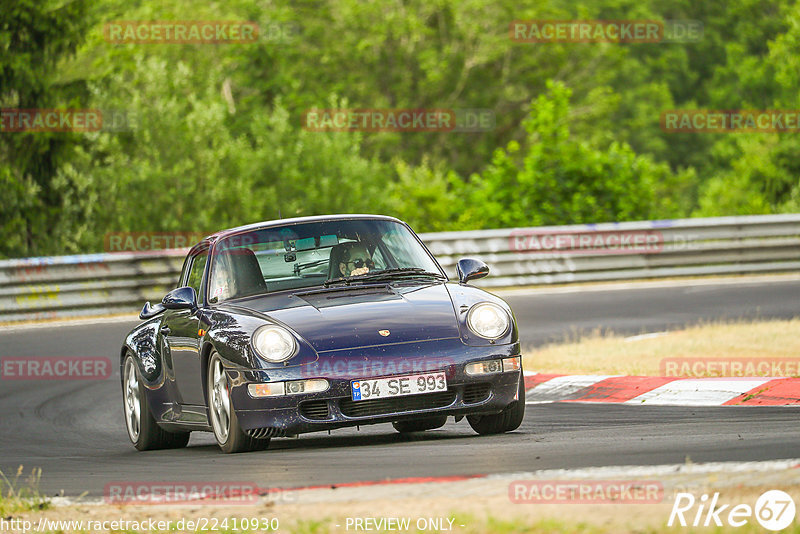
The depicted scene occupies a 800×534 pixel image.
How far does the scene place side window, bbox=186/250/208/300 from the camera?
9109mm

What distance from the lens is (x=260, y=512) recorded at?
5.21 m

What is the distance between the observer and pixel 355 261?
28.4 feet

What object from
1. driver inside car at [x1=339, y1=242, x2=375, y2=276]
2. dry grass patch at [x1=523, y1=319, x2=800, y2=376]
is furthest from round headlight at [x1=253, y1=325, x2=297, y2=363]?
dry grass patch at [x1=523, y1=319, x2=800, y2=376]

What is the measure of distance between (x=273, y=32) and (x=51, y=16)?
91.5 ft

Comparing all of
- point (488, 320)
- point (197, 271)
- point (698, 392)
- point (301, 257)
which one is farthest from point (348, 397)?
point (698, 392)

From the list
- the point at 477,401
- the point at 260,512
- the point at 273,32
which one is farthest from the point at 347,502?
the point at 273,32

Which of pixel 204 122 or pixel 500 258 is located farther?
pixel 204 122

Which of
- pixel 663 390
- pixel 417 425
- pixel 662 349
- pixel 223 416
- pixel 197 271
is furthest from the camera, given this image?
pixel 662 349

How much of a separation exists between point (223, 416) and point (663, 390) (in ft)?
11.3

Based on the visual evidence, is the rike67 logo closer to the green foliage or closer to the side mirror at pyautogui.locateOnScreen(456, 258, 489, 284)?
the side mirror at pyautogui.locateOnScreen(456, 258, 489, 284)

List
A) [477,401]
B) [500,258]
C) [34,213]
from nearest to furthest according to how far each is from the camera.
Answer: [477,401] < [500,258] < [34,213]

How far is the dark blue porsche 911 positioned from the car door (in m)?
0.02

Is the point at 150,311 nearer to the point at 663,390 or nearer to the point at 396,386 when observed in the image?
the point at 396,386

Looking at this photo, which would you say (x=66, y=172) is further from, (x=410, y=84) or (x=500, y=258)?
(x=410, y=84)
